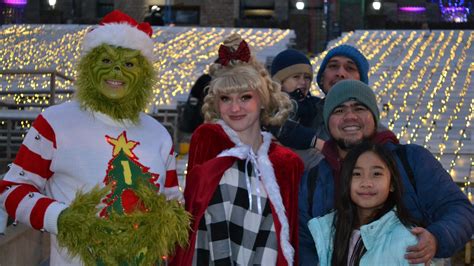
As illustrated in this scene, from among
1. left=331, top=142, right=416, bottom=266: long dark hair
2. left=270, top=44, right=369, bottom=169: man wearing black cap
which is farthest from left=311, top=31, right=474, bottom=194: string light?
left=331, top=142, right=416, bottom=266: long dark hair

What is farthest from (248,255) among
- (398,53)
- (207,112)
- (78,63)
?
(398,53)

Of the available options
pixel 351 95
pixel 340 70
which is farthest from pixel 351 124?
pixel 340 70

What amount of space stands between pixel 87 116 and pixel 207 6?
127ft

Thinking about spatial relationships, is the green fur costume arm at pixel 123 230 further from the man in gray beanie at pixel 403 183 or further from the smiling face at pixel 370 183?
the smiling face at pixel 370 183

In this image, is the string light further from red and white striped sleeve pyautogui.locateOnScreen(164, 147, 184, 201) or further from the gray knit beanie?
red and white striped sleeve pyautogui.locateOnScreen(164, 147, 184, 201)

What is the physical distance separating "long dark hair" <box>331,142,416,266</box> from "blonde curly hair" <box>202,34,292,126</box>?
712 millimetres

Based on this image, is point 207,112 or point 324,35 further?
point 324,35

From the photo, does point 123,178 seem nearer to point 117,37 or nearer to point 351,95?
point 117,37

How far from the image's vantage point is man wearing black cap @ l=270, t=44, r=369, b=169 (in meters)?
5.53

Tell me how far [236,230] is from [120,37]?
1022 millimetres

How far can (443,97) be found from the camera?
674 inches

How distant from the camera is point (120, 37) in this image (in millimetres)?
4633

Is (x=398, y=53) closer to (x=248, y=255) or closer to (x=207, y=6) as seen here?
(x=248, y=255)

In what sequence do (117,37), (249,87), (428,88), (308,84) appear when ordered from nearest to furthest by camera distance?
(117,37), (249,87), (308,84), (428,88)
